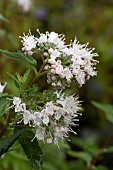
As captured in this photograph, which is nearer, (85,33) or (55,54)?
(55,54)

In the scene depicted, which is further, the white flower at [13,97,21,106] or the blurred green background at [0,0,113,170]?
the blurred green background at [0,0,113,170]

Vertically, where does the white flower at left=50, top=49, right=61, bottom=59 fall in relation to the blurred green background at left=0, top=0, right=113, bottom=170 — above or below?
below

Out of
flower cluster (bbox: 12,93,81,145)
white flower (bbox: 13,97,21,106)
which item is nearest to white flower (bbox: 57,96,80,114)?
flower cluster (bbox: 12,93,81,145)

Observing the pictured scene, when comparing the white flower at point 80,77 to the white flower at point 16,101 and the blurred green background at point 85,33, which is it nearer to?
the white flower at point 16,101

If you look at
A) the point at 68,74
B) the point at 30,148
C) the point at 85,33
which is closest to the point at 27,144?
the point at 30,148

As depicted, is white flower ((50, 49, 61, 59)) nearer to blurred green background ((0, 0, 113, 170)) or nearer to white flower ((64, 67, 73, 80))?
white flower ((64, 67, 73, 80))

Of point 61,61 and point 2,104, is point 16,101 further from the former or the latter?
point 61,61
